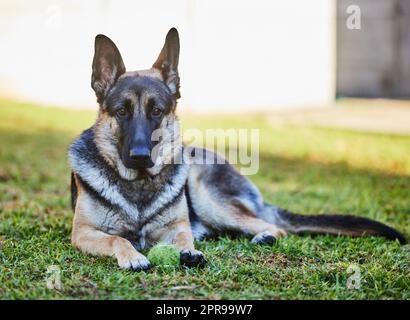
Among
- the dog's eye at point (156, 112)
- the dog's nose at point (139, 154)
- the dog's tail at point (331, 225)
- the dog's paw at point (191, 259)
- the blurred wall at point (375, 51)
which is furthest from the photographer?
the blurred wall at point (375, 51)

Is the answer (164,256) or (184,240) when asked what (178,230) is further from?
(164,256)

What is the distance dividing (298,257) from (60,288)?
67.2 inches

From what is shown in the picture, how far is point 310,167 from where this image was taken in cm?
876

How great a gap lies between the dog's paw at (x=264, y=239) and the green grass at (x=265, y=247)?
0.09m

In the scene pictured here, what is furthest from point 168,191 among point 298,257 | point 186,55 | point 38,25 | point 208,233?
point 38,25

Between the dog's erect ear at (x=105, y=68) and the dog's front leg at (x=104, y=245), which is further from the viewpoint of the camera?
the dog's erect ear at (x=105, y=68)

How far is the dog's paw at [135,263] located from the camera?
4.01 m

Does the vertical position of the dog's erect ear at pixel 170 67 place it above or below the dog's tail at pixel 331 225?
above

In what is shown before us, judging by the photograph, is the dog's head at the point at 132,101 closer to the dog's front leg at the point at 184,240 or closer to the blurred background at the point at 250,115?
the dog's front leg at the point at 184,240

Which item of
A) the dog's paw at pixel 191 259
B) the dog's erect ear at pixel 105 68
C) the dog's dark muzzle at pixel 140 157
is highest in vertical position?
the dog's erect ear at pixel 105 68

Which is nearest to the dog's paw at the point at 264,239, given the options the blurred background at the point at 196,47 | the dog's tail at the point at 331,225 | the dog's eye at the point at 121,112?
the dog's tail at the point at 331,225

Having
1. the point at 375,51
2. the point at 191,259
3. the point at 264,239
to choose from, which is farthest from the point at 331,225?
the point at 375,51

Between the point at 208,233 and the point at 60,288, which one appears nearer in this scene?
the point at 60,288
